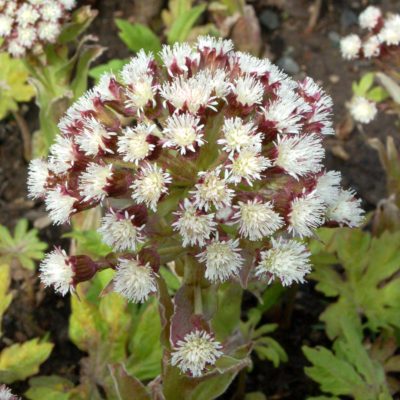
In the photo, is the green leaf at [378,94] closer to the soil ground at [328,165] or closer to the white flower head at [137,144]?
the soil ground at [328,165]

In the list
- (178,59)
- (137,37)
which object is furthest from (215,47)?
(137,37)

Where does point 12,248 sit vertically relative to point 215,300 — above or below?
above

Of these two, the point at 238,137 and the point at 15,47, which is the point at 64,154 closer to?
the point at 238,137

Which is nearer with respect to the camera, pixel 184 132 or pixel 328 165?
pixel 184 132

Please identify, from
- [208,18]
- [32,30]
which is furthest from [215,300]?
[208,18]

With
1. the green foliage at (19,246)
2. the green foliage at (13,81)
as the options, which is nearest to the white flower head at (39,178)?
the green foliage at (19,246)

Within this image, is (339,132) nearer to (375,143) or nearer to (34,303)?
(375,143)

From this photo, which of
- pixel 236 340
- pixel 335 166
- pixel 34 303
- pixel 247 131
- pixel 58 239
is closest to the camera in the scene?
pixel 247 131
